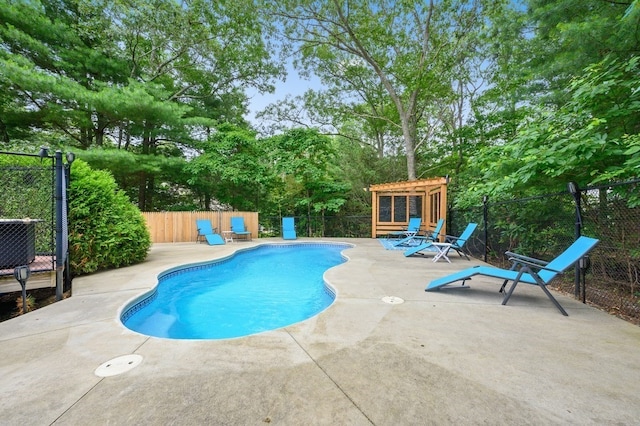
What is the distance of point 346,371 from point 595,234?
4.59 metres

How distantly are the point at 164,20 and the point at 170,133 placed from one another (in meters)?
4.61

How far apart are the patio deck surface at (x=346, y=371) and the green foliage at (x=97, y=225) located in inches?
90.7

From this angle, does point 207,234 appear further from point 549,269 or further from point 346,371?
point 549,269

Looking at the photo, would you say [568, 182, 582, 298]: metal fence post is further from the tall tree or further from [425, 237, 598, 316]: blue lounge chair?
the tall tree

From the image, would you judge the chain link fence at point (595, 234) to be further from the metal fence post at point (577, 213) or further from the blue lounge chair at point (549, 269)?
the blue lounge chair at point (549, 269)

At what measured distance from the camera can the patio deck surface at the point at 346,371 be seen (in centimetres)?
146

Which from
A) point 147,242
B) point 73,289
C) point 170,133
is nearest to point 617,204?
point 73,289

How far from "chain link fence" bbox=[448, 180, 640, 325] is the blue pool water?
11.6 ft

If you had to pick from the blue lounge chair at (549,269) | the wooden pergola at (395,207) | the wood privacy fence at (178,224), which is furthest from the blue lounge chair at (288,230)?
the blue lounge chair at (549,269)

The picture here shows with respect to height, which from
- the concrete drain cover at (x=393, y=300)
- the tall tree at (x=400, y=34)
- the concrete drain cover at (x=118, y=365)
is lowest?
the concrete drain cover at (x=393, y=300)

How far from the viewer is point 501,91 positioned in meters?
11.5

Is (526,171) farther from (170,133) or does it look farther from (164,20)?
(164,20)

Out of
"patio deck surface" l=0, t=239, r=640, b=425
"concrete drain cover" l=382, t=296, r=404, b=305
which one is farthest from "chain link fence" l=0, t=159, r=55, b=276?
"concrete drain cover" l=382, t=296, r=404, b=305

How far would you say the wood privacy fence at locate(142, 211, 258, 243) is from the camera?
35.1 ft
